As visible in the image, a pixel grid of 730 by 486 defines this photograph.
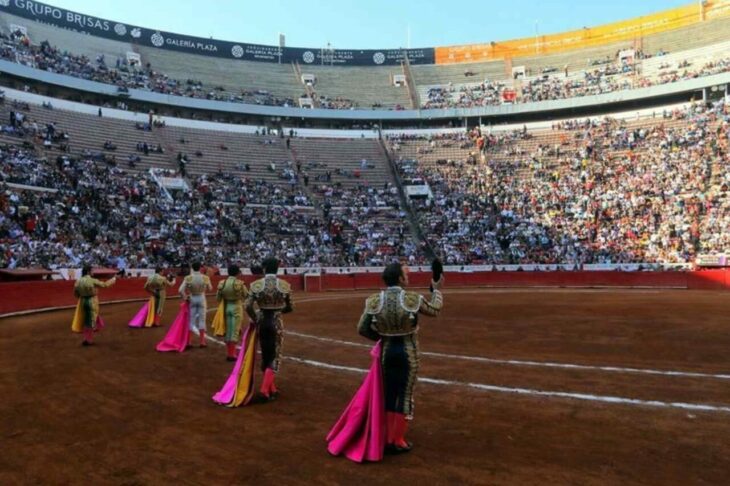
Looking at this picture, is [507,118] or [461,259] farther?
[507,118]

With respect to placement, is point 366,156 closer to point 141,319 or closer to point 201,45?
point 201,45

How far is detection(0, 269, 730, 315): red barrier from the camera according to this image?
18.9m

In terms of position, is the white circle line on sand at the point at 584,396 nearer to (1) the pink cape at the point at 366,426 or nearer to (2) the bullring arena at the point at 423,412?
(2) the bullring arena at the point at 423,412

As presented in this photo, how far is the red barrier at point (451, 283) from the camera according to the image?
18891 millimetres

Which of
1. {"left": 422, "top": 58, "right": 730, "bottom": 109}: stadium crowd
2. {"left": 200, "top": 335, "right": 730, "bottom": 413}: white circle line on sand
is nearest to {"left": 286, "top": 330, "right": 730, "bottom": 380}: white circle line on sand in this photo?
{"left": 200, "top": 335, "right": 730, "bottom": 413}: white circle line on sand

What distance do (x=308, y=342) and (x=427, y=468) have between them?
6.94 meters

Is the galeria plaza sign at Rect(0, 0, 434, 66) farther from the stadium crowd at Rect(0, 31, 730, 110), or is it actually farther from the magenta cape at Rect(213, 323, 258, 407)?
the magenta cape at Rect(213, 323, 258, 407)

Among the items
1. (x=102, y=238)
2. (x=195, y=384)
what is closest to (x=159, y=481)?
(x=195, y=384)

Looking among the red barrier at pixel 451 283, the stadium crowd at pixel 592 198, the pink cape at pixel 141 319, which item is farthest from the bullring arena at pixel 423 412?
the stadium crowd at pixel 592 198

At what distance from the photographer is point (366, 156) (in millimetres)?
45344

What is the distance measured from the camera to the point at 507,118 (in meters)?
48.6

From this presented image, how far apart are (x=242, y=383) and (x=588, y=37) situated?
56276 mm

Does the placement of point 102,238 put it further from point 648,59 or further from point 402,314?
point 648,59

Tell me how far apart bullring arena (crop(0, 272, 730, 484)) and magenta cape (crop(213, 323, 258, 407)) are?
0.55ft
